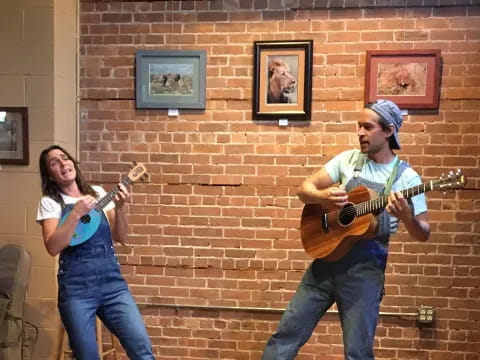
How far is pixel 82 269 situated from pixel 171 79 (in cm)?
151

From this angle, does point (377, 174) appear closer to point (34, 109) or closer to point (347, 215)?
point (347, 215)

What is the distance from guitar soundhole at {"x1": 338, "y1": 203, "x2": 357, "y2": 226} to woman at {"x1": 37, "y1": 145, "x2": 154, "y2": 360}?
1055mm

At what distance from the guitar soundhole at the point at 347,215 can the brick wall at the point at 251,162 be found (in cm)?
96

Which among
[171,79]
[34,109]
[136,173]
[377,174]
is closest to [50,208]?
[136,173]

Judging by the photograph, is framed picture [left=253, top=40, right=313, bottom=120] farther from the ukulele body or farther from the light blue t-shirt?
the ukulele body

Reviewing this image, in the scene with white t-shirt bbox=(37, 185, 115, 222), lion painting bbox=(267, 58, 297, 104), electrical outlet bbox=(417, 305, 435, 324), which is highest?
lion painting bbox=(267, 58, 297, 104)

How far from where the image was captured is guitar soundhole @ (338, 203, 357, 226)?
2297 millimetres

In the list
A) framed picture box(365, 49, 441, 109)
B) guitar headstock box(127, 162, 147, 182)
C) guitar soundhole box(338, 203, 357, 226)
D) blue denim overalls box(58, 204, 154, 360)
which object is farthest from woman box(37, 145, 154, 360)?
framed picture box(365, 49, 441, 109)

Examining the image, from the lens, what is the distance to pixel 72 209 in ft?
7.80

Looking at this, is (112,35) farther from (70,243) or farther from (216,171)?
(70,243)

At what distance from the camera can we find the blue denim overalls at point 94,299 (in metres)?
2.36

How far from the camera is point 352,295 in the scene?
2.30m

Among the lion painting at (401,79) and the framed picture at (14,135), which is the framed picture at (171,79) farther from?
the lion painting at (401,79)

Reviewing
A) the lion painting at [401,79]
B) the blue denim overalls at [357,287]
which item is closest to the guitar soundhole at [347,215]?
the blue denim overalls at [357,287]
